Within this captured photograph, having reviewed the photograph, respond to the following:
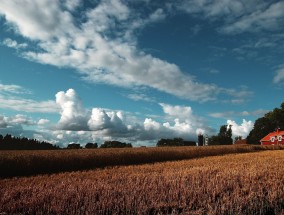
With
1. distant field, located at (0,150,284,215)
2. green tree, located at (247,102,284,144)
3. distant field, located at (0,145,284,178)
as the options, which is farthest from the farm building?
distant field, located at (0,150,284,215)

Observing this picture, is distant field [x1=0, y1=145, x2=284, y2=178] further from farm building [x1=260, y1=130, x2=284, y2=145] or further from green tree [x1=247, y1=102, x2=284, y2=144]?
green tree [x1=247, y1=102, x2=284, y2=144]

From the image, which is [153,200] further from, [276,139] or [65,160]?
[276,139]

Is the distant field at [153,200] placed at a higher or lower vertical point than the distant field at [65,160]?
lower

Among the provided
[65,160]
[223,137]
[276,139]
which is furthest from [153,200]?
[223,137]

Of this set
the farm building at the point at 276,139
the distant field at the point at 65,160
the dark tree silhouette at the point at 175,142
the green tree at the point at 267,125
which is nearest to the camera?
the distant field at the point at 65,160

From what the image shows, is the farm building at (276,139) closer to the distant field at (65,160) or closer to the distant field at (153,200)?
the distant field at (65,160)

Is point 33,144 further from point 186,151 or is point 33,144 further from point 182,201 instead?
point 182,201

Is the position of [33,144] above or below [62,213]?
above

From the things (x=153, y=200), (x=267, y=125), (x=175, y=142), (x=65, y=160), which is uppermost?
(x=267, y=125)

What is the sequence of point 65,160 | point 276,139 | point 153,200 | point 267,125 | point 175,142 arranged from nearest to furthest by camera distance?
point 153,200 → point 65,160 → point 276,139 → point 175,142 → point 267,125

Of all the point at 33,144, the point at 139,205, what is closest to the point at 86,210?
the point at 139,205

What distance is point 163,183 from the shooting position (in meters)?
11.6

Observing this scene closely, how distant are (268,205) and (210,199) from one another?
148 centimetres

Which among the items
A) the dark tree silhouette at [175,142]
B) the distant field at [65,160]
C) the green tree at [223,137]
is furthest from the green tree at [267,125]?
the distant field at [65,160]
